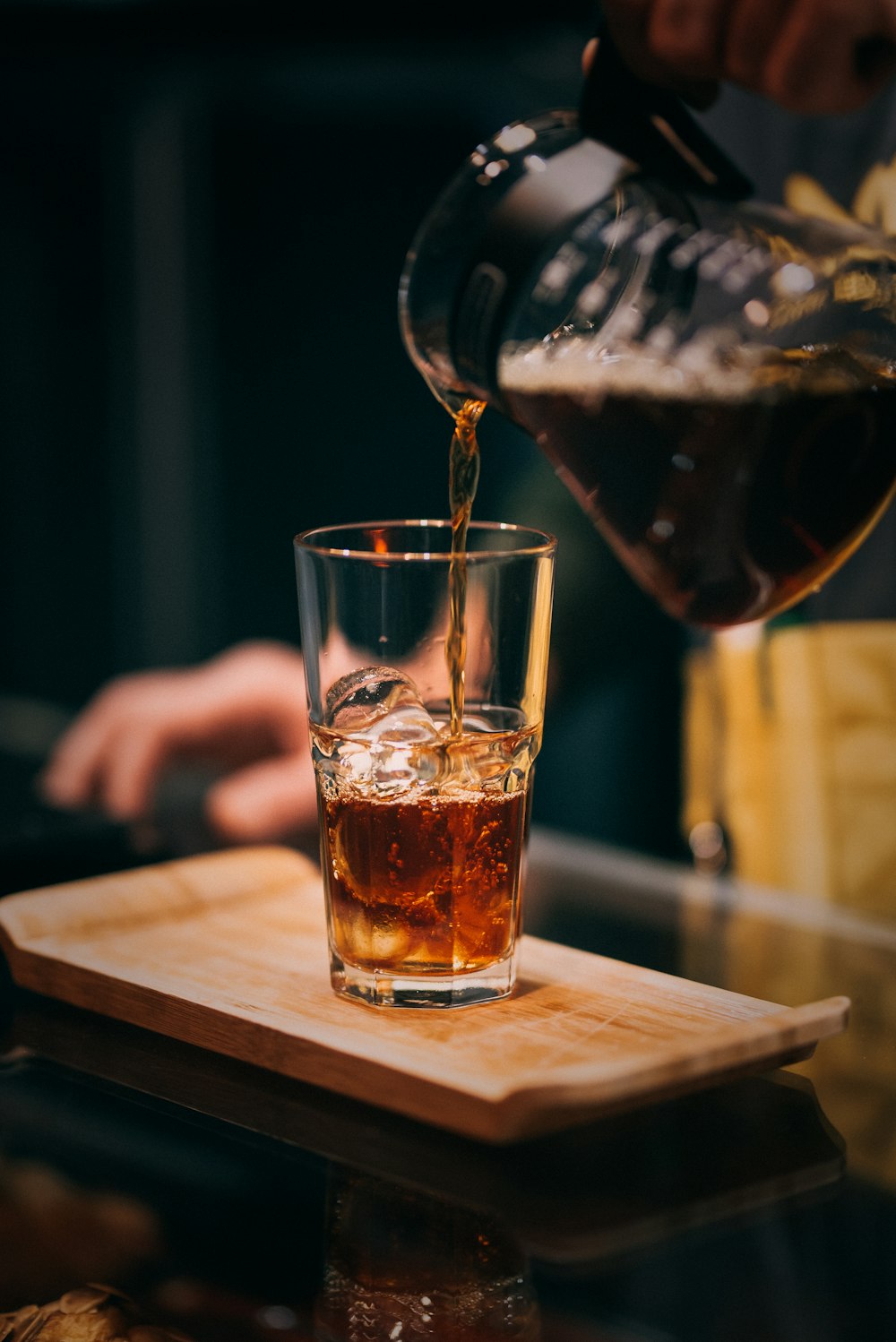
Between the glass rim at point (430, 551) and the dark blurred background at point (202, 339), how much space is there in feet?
5.94

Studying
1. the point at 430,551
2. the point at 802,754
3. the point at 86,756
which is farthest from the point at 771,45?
the point at 86,756

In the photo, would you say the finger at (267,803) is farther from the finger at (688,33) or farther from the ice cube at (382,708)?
the finger at (688,33)

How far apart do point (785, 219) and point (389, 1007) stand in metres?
0.49

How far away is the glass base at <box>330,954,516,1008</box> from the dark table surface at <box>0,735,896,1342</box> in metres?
0.08

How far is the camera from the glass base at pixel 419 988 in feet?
2.82

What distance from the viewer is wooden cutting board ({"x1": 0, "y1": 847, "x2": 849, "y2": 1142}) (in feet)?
2.38

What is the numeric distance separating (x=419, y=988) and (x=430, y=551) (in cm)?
27

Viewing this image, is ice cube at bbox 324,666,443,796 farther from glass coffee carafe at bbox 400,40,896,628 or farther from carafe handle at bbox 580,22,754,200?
carafe handle at bbox 580,22,754,200

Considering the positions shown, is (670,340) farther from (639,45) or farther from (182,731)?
(182,731)

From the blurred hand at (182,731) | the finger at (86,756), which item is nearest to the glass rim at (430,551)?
the blurred hand at (182,731)

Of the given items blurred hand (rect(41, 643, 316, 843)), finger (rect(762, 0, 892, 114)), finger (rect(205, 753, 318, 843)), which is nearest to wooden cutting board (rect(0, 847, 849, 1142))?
finger (rect(205, 753, 318, 843))

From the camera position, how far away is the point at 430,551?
94 cm

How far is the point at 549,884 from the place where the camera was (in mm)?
1188

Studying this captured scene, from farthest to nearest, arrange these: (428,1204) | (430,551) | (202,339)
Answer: (202,339)
(430,551)
(428,1204)
